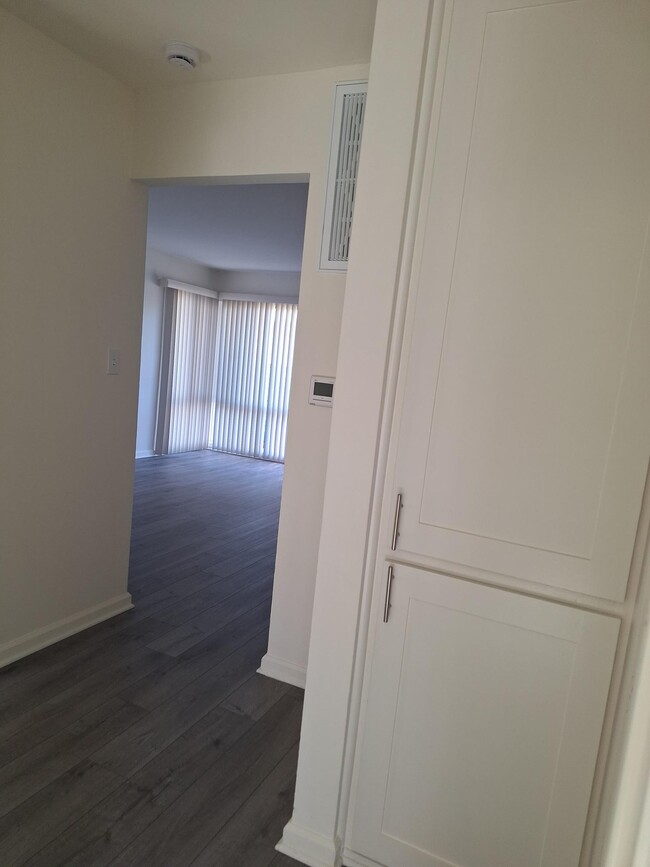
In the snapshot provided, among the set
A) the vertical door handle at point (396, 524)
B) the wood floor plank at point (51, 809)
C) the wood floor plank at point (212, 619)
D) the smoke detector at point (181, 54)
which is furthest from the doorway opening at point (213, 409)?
the vertical door handle at point (396, 524)

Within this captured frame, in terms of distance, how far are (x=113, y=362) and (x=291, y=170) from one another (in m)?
1.25

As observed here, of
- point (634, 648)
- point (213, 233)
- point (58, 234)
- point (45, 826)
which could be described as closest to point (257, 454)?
point (213, 233)

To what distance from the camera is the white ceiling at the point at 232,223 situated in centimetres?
392

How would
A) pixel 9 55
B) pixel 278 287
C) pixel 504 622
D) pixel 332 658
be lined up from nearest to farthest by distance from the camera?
pixel 504 622, pixel 332 658, pixel 9 55, pixel 278 287

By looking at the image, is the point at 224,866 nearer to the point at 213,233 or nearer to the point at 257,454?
the point at 213,233

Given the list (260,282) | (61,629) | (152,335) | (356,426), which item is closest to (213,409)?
(152,335)

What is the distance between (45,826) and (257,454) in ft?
21.5

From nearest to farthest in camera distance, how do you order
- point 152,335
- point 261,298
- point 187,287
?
1. point 152,335
2. point 187,287
3. point 261,298

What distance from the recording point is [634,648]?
1.18 metres

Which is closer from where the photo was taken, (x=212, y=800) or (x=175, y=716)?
(x=212, y=800)

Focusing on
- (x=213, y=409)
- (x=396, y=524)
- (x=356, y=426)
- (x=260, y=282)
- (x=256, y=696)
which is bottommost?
(x=256, y=696)

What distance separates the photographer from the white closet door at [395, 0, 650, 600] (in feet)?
3.89

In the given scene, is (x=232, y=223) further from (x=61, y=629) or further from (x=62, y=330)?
(x=61, y=629)

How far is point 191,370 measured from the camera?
782 cm
